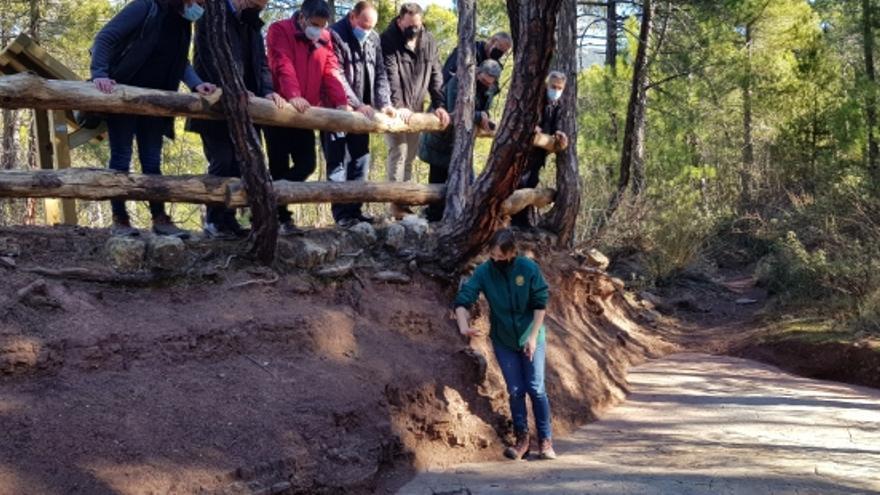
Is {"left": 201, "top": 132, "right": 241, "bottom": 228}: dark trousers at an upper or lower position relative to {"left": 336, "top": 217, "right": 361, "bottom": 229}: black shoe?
upper

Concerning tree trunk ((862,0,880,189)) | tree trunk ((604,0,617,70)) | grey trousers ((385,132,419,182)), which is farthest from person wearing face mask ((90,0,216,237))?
tree trunk ((604,0,617,70))

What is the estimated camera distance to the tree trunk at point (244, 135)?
18.5 ft

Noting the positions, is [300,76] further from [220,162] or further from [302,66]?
[220,162]

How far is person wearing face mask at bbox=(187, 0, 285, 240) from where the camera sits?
641 cm

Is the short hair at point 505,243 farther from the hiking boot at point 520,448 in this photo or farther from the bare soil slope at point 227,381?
the hiking boot at point 520,448

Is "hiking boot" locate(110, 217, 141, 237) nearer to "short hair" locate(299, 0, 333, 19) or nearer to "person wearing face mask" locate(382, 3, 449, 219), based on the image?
"short hair" locate(299, 0, 333, 19)

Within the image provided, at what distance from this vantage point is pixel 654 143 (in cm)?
2047

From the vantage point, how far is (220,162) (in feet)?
21.3

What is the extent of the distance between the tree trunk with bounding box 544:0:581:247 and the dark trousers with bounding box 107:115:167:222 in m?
5.60

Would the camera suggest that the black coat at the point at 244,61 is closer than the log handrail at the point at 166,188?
No

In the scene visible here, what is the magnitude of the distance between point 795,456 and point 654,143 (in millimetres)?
15119

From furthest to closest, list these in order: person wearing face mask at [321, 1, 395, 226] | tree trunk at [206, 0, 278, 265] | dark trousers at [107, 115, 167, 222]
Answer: person wearing face mask at [321, 1, 395, 226], dark trousers at [107, 115, 167, 222], tree trunk at [206, 0, 278, 265]

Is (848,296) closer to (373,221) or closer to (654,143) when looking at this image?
(373,221)

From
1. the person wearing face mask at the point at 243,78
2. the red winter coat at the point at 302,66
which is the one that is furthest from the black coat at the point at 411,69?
the person wearing face mask at the point at 243,78
